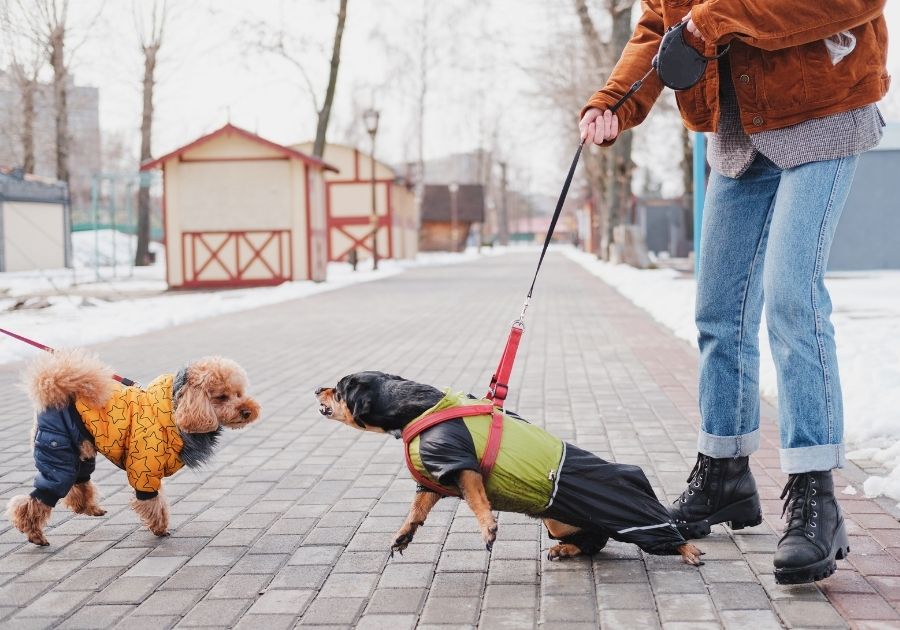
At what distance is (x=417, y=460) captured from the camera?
3123mm

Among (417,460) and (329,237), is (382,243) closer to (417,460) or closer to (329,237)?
(329,237)

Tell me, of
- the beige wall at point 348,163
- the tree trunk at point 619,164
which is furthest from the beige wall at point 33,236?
the tree trunk at point 619,164

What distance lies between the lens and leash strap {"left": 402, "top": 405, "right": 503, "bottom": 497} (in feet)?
10.3

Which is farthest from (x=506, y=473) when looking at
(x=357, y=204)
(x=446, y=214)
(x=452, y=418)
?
(x=446, y=214)

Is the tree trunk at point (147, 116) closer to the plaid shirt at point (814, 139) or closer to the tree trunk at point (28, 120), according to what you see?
the tree trunk at point (28, 120)

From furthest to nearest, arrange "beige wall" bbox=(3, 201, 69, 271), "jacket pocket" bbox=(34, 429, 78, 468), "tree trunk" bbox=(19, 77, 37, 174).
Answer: "tree trunk" bbox=(19, 77, 37, 174) < "beige wall" bbox=(3, 201, 69, 271) < "jacket pocket" bbox=(34, 429, 78, 468)

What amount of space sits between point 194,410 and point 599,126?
1.72 meters

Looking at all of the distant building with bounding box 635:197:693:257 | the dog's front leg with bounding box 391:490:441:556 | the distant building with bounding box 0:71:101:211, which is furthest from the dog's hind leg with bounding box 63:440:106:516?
the distant building with bounding box 635:197:693:257

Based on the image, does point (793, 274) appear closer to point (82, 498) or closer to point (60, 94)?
point (82, 498)

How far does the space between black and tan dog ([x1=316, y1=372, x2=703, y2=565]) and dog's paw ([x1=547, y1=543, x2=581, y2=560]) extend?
0.08 metres

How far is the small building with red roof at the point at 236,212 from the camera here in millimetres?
25297

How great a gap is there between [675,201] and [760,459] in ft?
150

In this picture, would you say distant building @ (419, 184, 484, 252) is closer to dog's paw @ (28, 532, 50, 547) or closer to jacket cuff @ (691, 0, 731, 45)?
dog's paw @ (28, 532, 50, 547)

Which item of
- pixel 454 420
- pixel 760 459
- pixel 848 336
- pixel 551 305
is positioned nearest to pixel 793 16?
pixel 454 420
